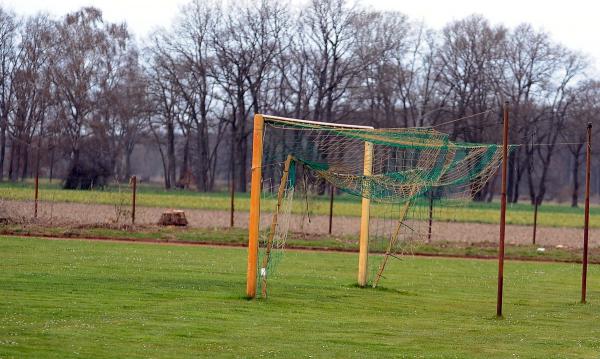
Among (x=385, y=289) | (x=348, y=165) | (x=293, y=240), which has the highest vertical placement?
(x=348, y=165)

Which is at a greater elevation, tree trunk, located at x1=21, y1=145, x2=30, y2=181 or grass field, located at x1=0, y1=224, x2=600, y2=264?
tree trunk, located at x1=21, y1=145, x2=30, y2=181

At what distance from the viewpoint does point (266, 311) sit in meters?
13.5

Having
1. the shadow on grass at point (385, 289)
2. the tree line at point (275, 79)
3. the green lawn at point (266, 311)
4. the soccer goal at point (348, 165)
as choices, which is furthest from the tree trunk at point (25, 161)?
the soccer goal at point (348, 165)

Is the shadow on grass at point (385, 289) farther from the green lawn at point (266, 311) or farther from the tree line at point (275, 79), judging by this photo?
the tree line at point (275, 79)

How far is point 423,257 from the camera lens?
26.1 meters

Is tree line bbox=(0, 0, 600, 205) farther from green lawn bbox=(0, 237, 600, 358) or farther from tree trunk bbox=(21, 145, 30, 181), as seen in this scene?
green lawn bbox=(0, 237, 600, 358)

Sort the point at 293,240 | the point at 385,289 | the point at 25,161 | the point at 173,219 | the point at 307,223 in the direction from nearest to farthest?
the point at 385,289 < the point at 293,240 < the point at 173,219 < the point at 307,223 < the point at 25,161

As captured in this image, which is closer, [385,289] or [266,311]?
[266,311]

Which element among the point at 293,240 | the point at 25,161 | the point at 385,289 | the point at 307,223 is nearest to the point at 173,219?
the point at 293,240

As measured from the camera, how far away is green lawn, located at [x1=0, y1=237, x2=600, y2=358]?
34.0ft

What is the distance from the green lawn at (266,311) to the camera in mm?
10375

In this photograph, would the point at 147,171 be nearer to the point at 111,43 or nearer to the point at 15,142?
the point at 111,43

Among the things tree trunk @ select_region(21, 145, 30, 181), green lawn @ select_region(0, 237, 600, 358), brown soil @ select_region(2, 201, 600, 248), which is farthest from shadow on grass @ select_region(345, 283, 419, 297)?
tree trunk @ select_region(21, 145, 30, 181)

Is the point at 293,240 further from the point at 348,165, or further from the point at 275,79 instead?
the point at 275,79
